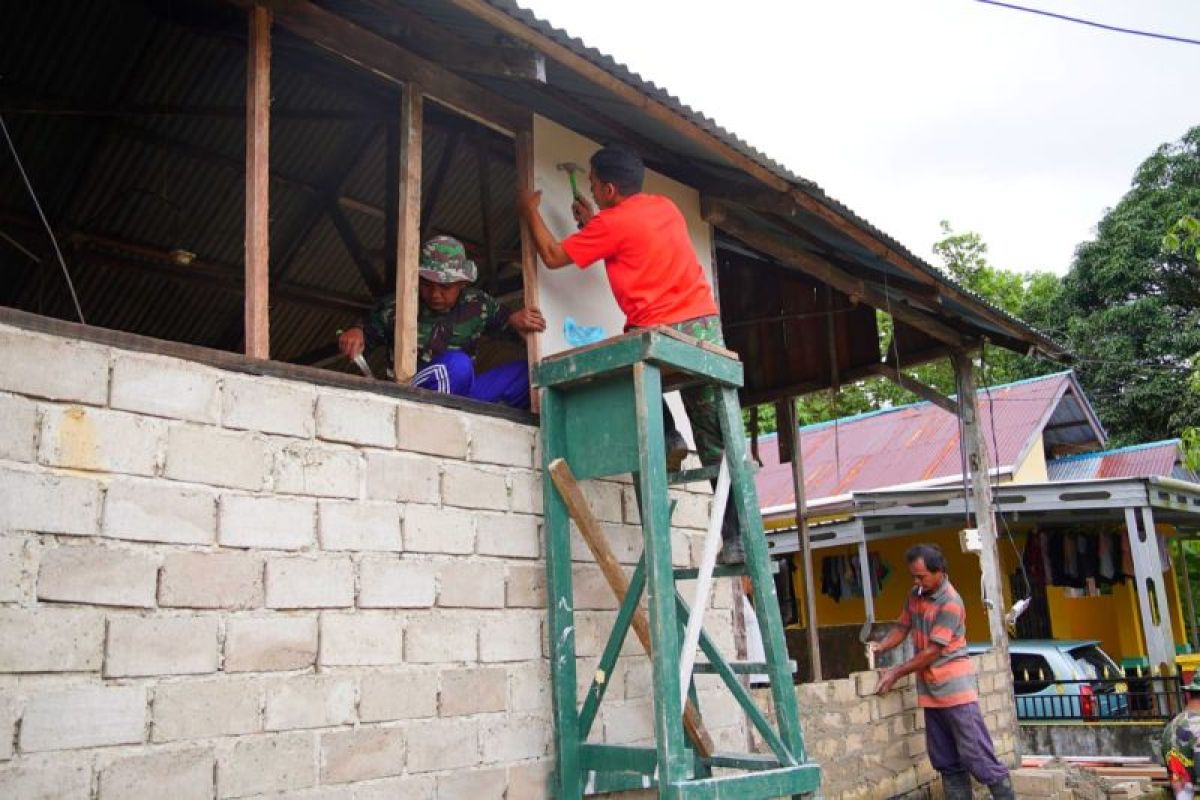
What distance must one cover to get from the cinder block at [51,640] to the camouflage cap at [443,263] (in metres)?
2.46

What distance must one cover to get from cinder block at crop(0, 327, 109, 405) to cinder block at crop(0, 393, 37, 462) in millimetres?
37

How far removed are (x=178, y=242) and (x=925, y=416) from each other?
15229 millimetres

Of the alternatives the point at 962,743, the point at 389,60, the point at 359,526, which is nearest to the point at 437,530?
the point at 359,526

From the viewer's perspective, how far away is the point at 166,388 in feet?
11.0

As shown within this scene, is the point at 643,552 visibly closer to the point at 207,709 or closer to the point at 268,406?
the point at 268,406

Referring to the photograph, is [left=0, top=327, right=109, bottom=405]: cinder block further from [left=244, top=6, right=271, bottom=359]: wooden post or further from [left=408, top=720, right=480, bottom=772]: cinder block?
[left=408, top=720, right=480, bottom=772]: cinder block

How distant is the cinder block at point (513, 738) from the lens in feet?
13.6

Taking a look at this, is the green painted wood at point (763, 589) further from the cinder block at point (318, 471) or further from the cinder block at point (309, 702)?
the cinder block at point (309, 702)

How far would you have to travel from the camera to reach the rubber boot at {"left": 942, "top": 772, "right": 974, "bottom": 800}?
6.76 m

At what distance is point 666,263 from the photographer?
4730 mm

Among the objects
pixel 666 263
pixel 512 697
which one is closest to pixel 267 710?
pixel 512 697

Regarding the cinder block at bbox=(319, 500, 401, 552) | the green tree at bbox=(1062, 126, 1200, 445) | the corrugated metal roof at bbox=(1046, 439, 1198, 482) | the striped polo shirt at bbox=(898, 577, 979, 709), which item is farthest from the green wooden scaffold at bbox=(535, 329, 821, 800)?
the green tree at bbox=(1062, 126, 1200, 445)

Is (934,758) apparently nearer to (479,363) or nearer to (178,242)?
(479,363)

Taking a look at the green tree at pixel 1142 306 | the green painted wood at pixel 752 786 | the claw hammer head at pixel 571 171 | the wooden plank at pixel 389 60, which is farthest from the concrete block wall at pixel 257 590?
the green tree at pixel 1142 306
